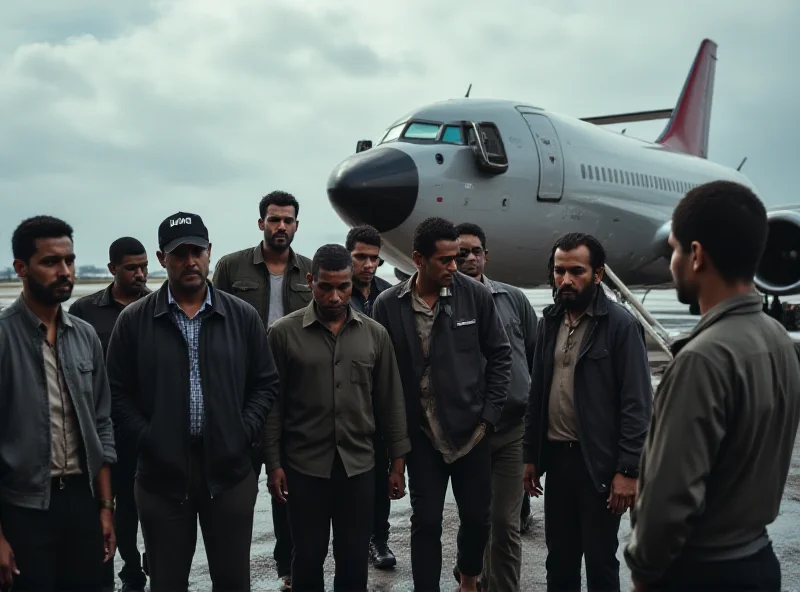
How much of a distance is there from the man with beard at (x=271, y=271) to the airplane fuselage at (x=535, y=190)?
16.1ft

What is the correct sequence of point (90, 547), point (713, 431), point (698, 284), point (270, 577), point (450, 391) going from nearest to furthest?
point (713, 431) → point (698, 284) → point (90, 547) → point (450, 391) → point (270, 577)

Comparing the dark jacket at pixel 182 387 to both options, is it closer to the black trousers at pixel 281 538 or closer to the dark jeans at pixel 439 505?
the dark jeans at pixel 439 505

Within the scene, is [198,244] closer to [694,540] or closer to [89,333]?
[89,333]

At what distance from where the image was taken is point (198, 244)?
3447 millimetres

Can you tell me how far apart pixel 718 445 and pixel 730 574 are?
12.6 inches

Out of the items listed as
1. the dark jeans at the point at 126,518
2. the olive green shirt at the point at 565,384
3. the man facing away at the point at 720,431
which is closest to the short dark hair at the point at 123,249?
the dark jeans at the point at 126,518

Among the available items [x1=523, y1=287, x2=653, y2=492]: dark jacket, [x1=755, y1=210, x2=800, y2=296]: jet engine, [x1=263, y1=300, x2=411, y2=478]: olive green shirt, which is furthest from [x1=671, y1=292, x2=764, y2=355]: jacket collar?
[x1=755, y1=210, x2=800, y2=296]: jet engine

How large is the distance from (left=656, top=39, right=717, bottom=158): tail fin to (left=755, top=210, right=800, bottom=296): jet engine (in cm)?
711

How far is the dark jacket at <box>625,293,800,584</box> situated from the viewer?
1971 mm

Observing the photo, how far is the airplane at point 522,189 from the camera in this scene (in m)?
9.79

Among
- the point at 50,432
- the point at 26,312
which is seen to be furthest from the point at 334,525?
the point at 26,312

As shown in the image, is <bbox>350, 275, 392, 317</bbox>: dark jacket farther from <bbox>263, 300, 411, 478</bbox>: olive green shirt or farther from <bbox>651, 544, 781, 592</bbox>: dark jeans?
<bbox>651, 544, 781, 592</bbox>: dark jeans

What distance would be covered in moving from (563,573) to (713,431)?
1.84 meters

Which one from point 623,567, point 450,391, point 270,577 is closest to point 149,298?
point 450,391
